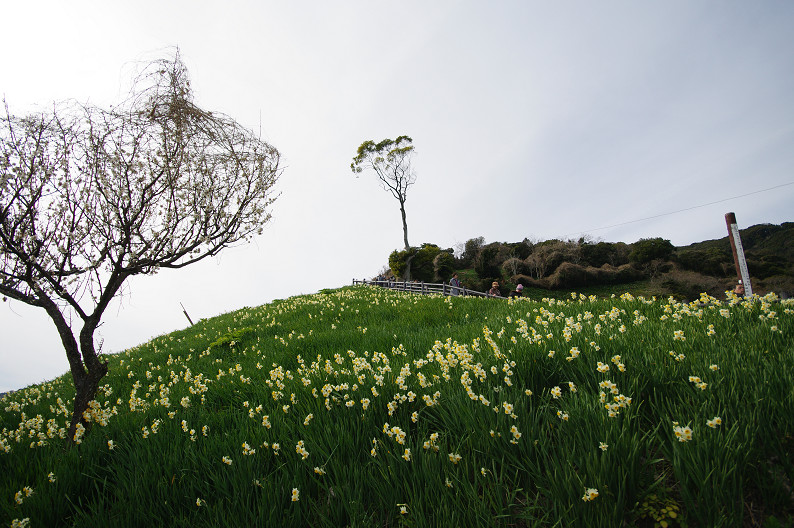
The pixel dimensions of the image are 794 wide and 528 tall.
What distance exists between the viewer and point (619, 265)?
35531mm

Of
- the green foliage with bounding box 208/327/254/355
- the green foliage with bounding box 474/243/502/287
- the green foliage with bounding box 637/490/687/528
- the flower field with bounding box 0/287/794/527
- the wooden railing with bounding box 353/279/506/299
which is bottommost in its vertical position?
the green foliage with bounding box 637/490/687/528

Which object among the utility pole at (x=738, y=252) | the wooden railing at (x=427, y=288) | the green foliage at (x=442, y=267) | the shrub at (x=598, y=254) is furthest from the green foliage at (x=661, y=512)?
the shrub at (x=598, y=254)

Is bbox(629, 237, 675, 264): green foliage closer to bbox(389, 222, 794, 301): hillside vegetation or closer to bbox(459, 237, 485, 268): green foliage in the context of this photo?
bbox(389, 222, 794, 301): hillside vegetation

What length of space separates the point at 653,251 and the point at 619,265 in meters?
3.33

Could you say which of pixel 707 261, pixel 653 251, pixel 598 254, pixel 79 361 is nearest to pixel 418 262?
pixel 598 254

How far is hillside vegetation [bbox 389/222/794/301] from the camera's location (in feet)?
91.3

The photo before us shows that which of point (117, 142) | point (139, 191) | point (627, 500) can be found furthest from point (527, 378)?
point (117, 142)

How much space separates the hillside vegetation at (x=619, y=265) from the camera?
2783cm

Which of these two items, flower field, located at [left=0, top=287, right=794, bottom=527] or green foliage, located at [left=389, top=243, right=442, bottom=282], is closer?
flower field, located at [left=0, top=287, right=794, bottom=527]

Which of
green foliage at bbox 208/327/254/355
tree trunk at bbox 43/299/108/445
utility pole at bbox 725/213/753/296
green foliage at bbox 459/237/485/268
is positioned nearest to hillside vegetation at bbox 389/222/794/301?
green foliage at bbox 459/237/485/268

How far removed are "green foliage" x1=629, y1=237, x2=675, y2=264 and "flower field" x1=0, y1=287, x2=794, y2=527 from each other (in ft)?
117

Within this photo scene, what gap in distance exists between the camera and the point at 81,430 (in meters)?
3.71

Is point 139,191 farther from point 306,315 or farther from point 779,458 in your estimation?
point 306,315

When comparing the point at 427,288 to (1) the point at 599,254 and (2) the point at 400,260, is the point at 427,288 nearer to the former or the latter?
(2) the point at 400,260
